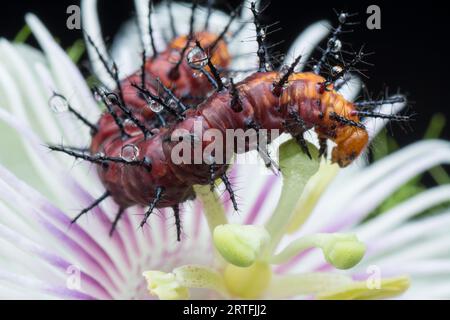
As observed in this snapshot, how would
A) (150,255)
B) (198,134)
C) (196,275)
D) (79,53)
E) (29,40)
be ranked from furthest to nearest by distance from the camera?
(29,40), (79,53), (150,255), (196,275), (198,134)

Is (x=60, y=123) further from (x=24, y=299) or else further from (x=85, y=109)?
(x=24, y=299)

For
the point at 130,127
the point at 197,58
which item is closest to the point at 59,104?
the point at 130,127

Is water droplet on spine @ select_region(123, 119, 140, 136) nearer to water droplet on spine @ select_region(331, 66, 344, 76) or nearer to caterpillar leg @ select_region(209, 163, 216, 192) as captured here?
caterpillar leg @ select_region(209, 163, 216, 192)

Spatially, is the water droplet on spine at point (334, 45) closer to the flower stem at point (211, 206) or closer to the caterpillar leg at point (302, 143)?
the caterpillar leg at point (302, 143)

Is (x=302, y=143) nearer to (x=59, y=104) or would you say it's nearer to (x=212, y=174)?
(x=212, y=174)

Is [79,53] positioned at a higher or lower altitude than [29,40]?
lower

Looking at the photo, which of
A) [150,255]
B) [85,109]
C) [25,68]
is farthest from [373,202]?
[25,68]

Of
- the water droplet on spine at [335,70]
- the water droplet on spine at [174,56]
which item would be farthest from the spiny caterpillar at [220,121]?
the water droplet on spine at [174,56]

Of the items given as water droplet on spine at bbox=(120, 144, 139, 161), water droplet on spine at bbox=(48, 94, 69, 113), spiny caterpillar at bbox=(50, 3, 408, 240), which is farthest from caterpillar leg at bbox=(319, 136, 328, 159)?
water droplet on spine at bbox=(48, 94, 69, 113)
